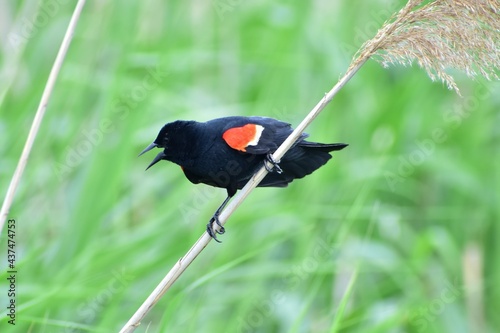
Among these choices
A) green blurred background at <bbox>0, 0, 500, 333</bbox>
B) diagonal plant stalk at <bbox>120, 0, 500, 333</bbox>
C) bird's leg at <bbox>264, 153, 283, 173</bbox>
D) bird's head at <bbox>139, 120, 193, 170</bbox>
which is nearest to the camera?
diagonal plant stalk at <bbox>120, 0, 500, 333</bbox>

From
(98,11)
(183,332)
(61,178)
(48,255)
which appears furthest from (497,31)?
(98,11)

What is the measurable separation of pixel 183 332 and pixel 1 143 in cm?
93

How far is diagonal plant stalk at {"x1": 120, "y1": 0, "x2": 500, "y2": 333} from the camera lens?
134cm

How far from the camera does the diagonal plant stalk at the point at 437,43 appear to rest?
1.34m

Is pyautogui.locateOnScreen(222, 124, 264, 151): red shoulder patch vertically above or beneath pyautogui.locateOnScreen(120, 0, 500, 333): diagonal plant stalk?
beneath

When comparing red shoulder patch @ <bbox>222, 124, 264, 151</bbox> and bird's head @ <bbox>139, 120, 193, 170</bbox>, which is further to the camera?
red shoulder patch @ <bbox>222, 124, 264, 151</bbox>

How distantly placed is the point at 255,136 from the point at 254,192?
4.53 feet

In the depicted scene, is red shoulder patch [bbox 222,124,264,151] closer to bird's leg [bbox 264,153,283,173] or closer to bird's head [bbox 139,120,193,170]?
bird's leg [bbox 264,153,283,173]

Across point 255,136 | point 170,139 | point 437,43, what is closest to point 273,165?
point 255,136

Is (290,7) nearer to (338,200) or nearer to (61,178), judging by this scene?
(338,200)

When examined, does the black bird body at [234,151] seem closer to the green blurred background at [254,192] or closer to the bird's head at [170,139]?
the bird's head at [170,139]

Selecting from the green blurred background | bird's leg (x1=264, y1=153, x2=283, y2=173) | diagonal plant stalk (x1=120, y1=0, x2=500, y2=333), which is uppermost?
diagonal plant stalk (x1=120, y1=0, x2=500, y2=333)

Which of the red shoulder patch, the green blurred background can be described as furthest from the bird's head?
the green blurred background

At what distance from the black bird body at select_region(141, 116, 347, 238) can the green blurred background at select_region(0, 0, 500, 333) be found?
0.86ft
